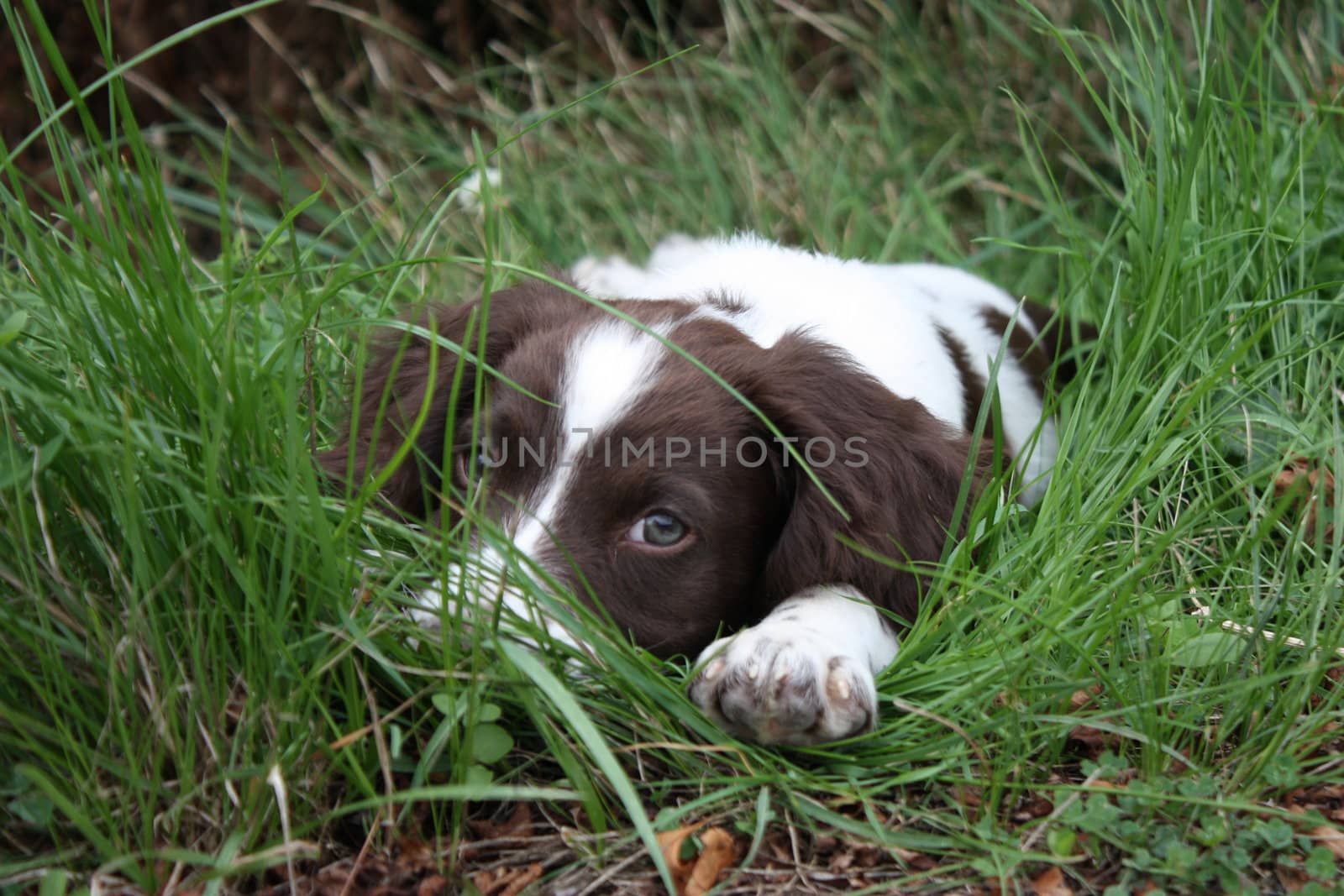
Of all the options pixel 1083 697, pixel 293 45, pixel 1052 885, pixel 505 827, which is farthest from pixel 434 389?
pixel 293 45

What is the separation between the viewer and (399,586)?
2.37 m

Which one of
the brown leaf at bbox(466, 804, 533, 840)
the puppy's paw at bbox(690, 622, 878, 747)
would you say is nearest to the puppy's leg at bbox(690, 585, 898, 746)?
the puppy's paw at bbox(690, 622, 878, 747)

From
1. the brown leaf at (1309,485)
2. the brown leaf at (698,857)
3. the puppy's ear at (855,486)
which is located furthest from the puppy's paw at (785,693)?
the brown leaf at (1309,485)

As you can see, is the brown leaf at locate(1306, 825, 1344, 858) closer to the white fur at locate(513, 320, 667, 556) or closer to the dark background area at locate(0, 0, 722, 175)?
the white fur at locate(513, 320, 667, 556)

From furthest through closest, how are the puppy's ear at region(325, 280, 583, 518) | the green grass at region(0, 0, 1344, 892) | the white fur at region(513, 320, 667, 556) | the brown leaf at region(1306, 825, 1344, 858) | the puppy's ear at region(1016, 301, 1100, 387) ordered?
the puppy's ear at region(1016, 301, 1100, 387) < the puppy's ear at region(325, 280, 583, 518) < the white fur at region(513, 320, 667, 556) < the brown leaf at region(1306, 825, 1344, 858) < the green grass at region(0, 0, 1344, 892)

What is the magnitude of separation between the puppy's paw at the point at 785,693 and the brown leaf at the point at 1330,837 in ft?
2.42

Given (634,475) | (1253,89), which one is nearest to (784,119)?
(1253,89)

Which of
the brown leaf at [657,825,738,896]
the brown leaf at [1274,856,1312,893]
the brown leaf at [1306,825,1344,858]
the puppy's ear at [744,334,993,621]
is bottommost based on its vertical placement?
the brown leaf at [1306,825,1344,858]

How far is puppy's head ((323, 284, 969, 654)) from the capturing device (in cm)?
257

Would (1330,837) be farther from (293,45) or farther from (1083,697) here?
(293,45)

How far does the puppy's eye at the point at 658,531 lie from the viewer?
103 inches

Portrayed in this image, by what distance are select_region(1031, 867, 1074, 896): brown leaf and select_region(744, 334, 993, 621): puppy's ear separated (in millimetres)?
697

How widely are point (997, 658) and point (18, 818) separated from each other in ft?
5.34

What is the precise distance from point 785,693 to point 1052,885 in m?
0.52
